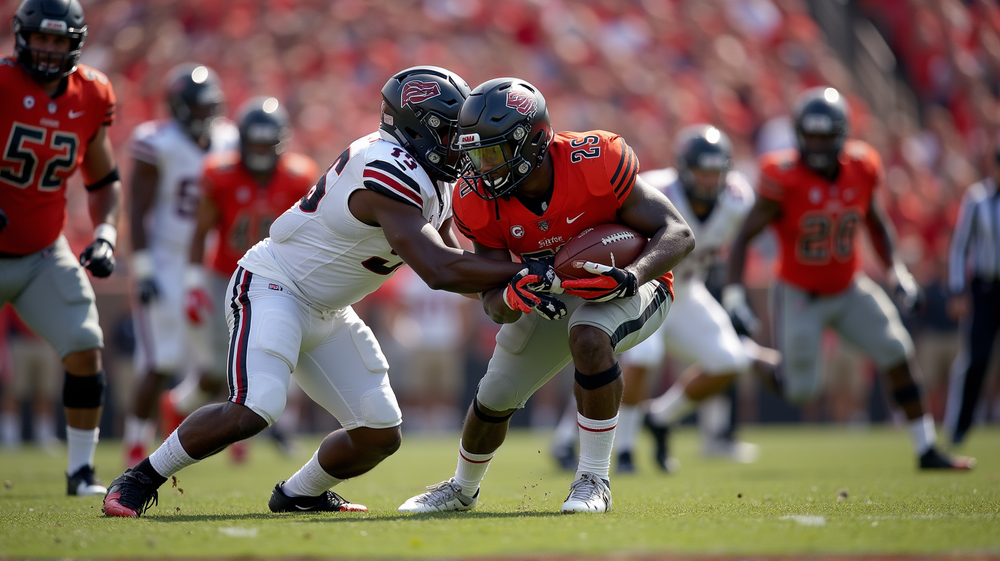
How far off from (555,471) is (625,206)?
3.31 metres

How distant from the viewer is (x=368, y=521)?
3670mm

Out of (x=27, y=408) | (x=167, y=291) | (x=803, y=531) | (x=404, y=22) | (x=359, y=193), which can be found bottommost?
(x=27, y=408)

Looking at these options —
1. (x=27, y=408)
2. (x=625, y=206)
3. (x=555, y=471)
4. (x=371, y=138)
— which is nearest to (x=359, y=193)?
(x=371, y=138)

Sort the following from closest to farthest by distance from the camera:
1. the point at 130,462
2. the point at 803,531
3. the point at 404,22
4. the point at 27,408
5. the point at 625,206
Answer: the point at 803,531, the point at 625,206, the point at 130,462, the point at 27,408, the point at 404,22

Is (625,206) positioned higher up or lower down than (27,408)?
higher up

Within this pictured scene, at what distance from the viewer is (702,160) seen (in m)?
6.71

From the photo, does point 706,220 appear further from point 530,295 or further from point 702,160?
point 530,295

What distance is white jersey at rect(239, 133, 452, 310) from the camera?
3.79 m

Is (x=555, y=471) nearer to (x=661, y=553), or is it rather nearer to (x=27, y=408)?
(x=661, y=553)

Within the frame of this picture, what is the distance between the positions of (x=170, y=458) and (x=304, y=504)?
595mm

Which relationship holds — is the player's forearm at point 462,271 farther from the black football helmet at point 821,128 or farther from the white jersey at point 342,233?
the black football helmet at point 821,128

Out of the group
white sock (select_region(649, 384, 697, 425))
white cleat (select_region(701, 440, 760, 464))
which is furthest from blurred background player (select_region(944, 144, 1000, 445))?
→ white sock (select_region(649, 384, 697, 425))

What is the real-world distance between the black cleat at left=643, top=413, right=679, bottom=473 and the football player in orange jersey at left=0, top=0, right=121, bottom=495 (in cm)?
356

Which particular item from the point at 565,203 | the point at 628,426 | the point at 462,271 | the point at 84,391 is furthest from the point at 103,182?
the point at 628,426
